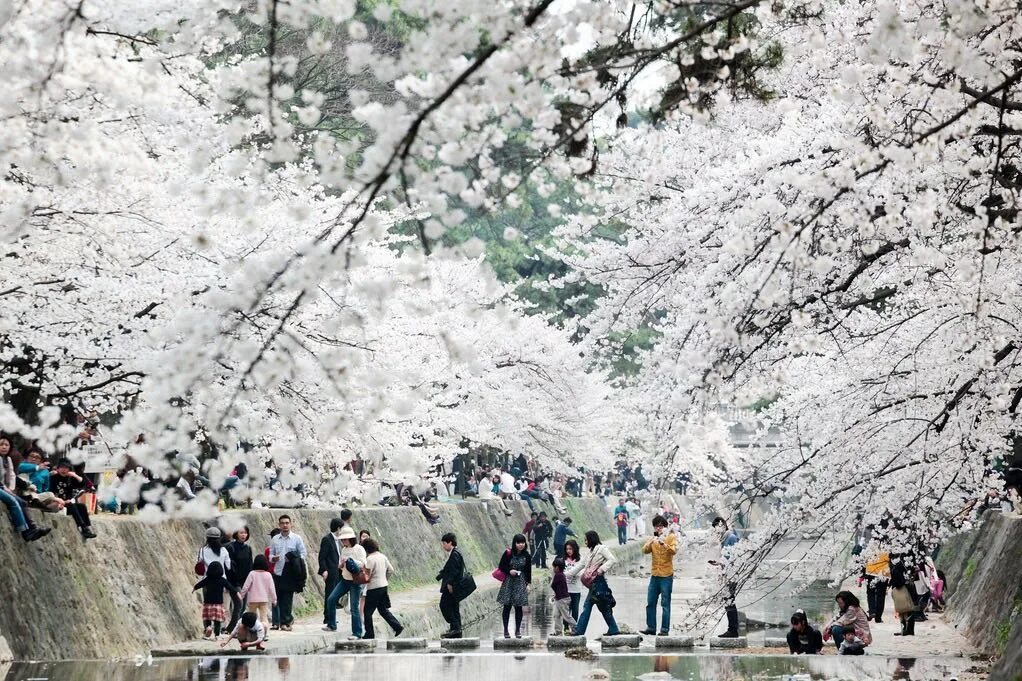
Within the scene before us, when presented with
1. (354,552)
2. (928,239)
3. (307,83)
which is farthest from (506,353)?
(928,239)

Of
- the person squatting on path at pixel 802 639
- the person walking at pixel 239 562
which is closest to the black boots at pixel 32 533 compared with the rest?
the person walking at pixel 239 562

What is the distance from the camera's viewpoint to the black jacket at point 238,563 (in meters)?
18.6

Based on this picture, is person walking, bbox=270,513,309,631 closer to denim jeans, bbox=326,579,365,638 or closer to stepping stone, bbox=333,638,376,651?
denim jeans, bbox=326,579,365,638

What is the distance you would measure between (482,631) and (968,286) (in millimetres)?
14908

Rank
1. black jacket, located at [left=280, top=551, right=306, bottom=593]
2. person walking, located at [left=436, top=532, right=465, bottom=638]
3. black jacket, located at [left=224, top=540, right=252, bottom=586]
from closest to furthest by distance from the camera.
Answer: black jacket, located at [left=224, top=540, right=252, bottom=586] < person walking, located at [left=436, top=532, right=465, bottom=638] < black jacket, located at [left=280, top=551, right=306, bottom=593]

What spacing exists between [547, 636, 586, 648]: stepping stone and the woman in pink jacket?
3.56 metres

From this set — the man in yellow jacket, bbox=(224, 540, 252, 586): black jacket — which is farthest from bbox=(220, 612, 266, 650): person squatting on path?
the man in yellow jacket

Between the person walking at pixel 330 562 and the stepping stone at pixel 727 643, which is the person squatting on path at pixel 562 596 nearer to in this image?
the stepping stone at pixel 727 643

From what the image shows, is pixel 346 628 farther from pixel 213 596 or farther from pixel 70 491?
pixel 70 491

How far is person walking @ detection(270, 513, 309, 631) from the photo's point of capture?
19719mm

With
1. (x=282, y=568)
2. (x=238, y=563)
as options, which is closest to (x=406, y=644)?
(x=238, y=563)

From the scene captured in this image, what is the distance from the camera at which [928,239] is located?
1137 cm

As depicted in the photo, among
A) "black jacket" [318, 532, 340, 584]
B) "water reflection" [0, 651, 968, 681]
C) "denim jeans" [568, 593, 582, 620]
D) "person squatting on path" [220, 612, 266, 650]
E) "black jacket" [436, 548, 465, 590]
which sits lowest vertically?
"water reflection" [0, 651, 968, 681]

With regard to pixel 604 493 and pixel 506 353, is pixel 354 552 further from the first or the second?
pixel 604 493
